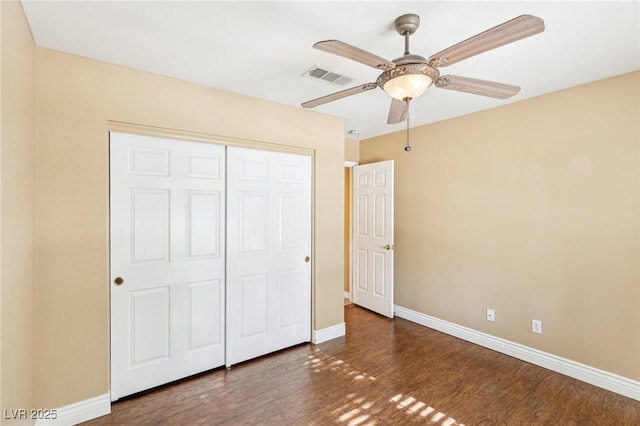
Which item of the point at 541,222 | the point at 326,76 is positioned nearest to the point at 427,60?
the point at 326,76

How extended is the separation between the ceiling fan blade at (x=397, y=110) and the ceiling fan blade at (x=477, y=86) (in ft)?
0.96

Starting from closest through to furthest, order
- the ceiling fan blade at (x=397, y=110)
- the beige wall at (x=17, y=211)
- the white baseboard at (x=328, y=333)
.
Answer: the beige wall at (x=17, y=211) < the ceiling fan blade at (x=397, y=110) < the white baseboard at (x=328, y=333)

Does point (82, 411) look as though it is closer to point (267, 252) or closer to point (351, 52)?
point (267, 252)

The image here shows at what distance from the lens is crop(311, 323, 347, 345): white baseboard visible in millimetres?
3328

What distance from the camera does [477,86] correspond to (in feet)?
5.81

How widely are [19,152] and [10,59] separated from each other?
1.45ft

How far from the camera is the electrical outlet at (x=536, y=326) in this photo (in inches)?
113

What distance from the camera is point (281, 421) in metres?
2.09

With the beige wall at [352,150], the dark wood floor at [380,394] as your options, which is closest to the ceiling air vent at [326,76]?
the beige wall at [352,150]

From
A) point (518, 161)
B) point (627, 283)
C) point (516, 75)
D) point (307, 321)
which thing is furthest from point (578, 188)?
point (307, 321)

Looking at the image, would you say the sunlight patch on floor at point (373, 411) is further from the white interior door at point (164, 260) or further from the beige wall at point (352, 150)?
the beige wall at point (352, 150)

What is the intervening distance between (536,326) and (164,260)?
134 inches

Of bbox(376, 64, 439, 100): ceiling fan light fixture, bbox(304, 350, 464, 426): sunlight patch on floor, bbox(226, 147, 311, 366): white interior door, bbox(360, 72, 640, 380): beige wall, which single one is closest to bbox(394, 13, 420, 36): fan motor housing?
bbox(376, 64, 439, 100): ceiling fan light fixture

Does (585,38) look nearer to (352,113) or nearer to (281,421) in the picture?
(352,113)
